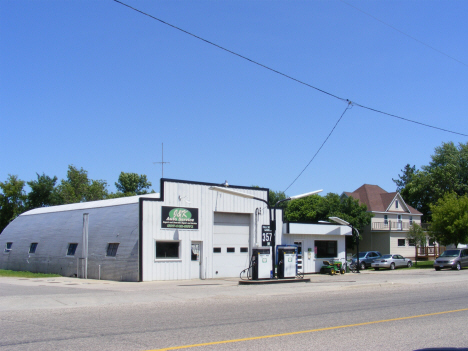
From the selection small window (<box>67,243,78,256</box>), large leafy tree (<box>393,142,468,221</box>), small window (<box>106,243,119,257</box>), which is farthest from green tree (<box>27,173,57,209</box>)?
large leafy tree (<box>393,142,468,221</box>)

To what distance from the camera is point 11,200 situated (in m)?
55.5

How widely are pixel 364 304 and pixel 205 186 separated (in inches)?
584

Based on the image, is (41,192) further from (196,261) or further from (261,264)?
(261,264)

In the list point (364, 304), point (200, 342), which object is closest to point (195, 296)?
point (364, 304)

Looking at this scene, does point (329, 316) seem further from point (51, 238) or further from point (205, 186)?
point (51, 238)

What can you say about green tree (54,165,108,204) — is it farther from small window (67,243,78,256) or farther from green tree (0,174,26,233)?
small window (67,243,78,256)

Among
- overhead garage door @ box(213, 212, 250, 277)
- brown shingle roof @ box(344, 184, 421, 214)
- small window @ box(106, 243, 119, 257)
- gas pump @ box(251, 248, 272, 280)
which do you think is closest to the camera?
gas pump @ box(251, 248, 272, 280)

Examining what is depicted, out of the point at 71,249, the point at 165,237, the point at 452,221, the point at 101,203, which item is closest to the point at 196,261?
the point at 165,237

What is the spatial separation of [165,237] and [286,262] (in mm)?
6625

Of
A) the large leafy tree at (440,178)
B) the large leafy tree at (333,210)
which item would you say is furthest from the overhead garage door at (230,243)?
the large leafy tree at (440,178)

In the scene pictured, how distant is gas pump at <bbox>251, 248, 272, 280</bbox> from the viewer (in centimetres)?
2288

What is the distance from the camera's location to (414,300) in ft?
49.5

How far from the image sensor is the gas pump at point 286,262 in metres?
23.9

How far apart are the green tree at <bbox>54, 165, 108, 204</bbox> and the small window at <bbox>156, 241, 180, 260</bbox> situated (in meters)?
37.9
